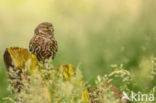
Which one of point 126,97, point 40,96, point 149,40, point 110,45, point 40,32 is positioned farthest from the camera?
point 110,45

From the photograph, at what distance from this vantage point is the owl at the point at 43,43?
610 centimetres

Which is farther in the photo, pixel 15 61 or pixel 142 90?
pixel 142 90

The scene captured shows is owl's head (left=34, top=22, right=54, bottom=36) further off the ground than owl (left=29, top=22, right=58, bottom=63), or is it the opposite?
owl's head (left=34, top=22, right=54, bottom=36)

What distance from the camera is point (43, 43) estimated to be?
6.13 m

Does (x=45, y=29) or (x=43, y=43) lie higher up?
→ (x=45, y=29)

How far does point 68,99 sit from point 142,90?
233cm

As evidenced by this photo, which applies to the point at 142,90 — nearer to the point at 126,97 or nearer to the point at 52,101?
the point at 126,97

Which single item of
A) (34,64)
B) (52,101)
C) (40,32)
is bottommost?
(52,101)

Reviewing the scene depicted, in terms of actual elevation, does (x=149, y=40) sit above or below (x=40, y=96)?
above

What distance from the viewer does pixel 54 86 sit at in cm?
486

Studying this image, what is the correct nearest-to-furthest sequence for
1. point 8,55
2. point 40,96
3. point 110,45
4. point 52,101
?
point 40,96, point 52,101, point 8,55, point 110,45

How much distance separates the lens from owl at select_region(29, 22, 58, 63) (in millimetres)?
6102

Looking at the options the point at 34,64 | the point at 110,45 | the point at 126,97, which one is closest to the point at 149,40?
the point at 110,45

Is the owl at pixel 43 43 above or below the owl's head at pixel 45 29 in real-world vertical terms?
below
